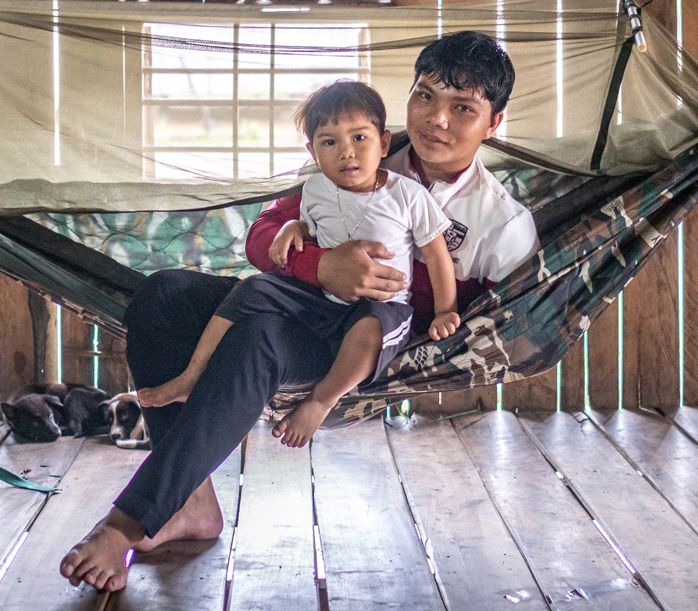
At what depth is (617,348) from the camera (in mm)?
2822

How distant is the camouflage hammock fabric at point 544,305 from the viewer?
1558mm

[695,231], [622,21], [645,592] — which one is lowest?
[645,592]

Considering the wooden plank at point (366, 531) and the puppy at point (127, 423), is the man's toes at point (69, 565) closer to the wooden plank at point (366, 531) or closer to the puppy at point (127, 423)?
the wooden plank at point (366, 531)

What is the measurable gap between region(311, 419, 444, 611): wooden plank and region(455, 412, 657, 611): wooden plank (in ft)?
0.77

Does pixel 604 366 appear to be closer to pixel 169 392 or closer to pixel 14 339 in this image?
pixel 169 392

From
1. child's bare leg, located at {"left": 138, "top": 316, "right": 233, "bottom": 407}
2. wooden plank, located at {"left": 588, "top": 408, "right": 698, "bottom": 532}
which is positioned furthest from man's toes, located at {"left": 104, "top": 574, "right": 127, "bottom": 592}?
wooden plank, located at {"left": 588, "top": 408, "right": 698, "bottom": 532}

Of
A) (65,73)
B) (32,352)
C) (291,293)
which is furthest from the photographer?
(32,352)

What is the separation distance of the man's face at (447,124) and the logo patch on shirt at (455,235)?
0.12 m

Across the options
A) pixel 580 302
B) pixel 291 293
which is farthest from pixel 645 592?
pixel 291 293

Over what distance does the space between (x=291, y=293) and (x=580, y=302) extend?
59 cm

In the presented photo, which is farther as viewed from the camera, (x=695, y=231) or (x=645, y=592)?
(x=695, y=231)

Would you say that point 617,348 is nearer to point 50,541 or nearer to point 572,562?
point 572,562

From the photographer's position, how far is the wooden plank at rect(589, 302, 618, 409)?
282cm

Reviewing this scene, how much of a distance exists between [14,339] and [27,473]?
2.10ft
